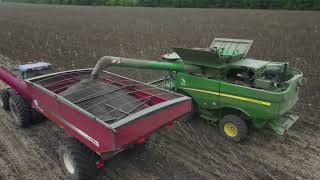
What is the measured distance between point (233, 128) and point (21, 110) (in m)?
4.46

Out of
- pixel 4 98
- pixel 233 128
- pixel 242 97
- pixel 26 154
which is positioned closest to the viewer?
pixel 242 97

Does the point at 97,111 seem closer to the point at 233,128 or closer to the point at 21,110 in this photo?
the point at 21,110

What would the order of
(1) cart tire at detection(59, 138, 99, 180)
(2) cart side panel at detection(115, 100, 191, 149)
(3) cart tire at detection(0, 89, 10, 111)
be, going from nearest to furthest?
(2) cart side panel at detection(115, 100, 191, 149)
(1) cart tire at detection(59, 138, 99, 180)
(3) cart tire at detection(0, 89, 10, 111)

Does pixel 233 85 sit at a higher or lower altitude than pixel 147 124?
higher

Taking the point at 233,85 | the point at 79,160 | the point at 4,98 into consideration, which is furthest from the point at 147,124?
the point at 4,98

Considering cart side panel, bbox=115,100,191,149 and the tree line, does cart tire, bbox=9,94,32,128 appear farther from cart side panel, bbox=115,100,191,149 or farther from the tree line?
the tree line

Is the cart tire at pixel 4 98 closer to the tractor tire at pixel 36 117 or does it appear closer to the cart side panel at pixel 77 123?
the tractor tire at pixel 36 117

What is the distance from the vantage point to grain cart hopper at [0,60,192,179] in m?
4.58

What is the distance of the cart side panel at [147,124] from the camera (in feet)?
14.5

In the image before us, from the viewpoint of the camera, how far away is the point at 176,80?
732 centimetres

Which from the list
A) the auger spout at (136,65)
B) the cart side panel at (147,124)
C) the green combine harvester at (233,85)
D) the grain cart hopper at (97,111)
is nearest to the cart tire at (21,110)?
the grain cart hopper at (97,111)

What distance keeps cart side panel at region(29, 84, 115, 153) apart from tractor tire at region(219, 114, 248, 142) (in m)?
2.92

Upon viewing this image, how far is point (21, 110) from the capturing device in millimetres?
7055

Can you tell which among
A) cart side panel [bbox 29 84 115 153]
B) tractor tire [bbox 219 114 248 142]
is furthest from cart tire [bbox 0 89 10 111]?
tractor tire [bbox 219 114 248 142]
